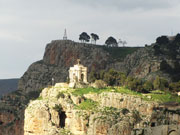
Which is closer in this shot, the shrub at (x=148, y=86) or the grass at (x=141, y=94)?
the grass at (x=141, y=94)

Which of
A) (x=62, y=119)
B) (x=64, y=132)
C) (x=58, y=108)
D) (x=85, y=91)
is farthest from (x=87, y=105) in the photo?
(x=64, y=132)

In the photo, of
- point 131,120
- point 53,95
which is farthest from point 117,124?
point 53,95

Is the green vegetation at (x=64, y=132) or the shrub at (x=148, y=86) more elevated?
the shrub at (x=148, y=86)

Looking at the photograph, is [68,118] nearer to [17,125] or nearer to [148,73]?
[148,73]

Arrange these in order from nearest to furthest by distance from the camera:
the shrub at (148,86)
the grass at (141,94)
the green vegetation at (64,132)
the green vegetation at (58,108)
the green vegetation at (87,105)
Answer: the green vegetation at (64,132), the green vegetation at (87,105), the green vegetation at (58,108), the grass at (141,94), the shrub at (148,86)

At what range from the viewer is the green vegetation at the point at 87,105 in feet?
433

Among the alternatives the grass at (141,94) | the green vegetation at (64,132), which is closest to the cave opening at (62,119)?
the green vegetation at (64,132)

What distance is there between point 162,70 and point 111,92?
133 ft

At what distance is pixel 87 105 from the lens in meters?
132

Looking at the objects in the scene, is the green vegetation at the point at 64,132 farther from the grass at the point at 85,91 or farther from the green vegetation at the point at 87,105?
the grass at the point at 85,91

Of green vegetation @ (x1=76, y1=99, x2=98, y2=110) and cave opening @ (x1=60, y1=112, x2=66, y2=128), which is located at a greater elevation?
green vegetation @ (x1=76, y1=99, x2=98, y2=110)

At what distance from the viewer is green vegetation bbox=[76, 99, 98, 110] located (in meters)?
132

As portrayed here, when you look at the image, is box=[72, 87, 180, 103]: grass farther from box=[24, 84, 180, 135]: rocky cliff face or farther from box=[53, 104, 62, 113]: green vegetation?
box=[53, 104, 62, 113]: green vegetation

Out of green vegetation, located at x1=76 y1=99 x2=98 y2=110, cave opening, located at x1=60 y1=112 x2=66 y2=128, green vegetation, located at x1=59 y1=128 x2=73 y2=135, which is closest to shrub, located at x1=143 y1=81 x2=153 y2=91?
green vegetation, located at x1=76 y1=99 x2=98 y2=110
